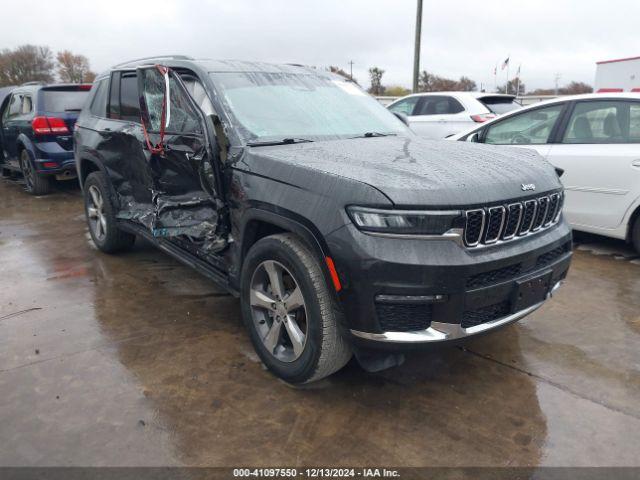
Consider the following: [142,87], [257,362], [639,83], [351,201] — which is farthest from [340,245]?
[639,83]

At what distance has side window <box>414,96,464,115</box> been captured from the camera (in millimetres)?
9633

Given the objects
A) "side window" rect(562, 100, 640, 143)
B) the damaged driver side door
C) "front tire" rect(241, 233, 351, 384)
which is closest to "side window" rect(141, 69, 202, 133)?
the damaged driver side door

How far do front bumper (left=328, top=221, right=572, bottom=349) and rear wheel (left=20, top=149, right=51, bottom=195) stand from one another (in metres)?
7.98

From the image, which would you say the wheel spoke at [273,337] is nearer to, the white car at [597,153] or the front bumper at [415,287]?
the front bumper at [415,287]

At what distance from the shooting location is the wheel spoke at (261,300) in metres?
2.90

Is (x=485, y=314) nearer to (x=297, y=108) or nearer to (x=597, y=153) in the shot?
(x=297, y=108)

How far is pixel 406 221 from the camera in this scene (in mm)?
2303

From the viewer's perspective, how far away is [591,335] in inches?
139

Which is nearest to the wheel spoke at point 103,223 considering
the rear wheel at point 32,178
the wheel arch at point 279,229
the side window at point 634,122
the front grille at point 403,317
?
the wheel arch at point 279,229

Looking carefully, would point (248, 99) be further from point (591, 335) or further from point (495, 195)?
point (591, 335)

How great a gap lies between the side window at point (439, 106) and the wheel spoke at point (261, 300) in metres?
7.72

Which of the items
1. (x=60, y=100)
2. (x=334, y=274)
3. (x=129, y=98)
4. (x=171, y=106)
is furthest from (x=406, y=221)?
(x=60, y=100)

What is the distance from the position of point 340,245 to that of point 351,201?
8.4 inches

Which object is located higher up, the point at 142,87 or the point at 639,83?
the point at 639,83
